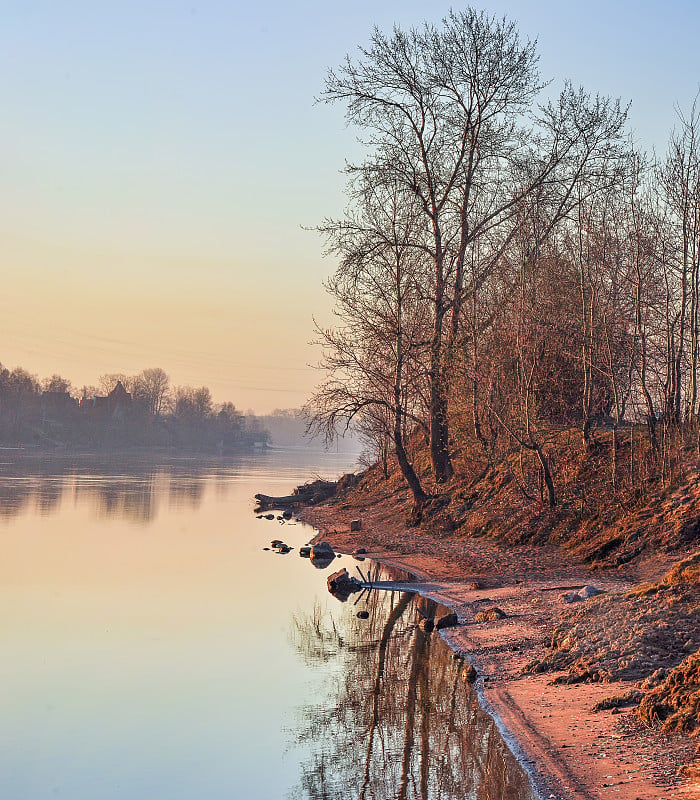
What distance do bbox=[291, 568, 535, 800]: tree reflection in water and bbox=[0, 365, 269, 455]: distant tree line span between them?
336 ft

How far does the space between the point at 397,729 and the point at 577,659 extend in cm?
269

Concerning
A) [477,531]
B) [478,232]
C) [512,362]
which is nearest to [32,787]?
[477,531]

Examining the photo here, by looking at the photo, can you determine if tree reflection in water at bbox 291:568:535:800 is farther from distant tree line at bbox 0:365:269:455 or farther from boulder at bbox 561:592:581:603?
distant tree line at bbox 0:365:269:455

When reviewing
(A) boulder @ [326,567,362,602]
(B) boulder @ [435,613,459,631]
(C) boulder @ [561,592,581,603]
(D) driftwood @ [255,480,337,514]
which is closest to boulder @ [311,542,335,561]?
(A) boulder @ [326,567,362,602]

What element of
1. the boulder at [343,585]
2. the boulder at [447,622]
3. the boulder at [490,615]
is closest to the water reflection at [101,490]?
the boulder at [343,585]

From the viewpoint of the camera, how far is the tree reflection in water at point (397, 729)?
7930 mm

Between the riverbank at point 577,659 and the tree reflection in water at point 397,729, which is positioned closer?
the riverbank at point 577,659

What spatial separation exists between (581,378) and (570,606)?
12.2 metres

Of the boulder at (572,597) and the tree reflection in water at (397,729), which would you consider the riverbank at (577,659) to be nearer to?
the boulder at (572,597)

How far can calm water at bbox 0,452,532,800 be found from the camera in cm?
831

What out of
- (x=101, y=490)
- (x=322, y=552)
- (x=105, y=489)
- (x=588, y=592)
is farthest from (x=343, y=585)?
(x=105, y=489)

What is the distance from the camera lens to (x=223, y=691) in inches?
451

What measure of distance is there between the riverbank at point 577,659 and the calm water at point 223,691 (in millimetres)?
464

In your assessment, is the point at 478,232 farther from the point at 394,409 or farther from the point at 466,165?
the point at 394,409
